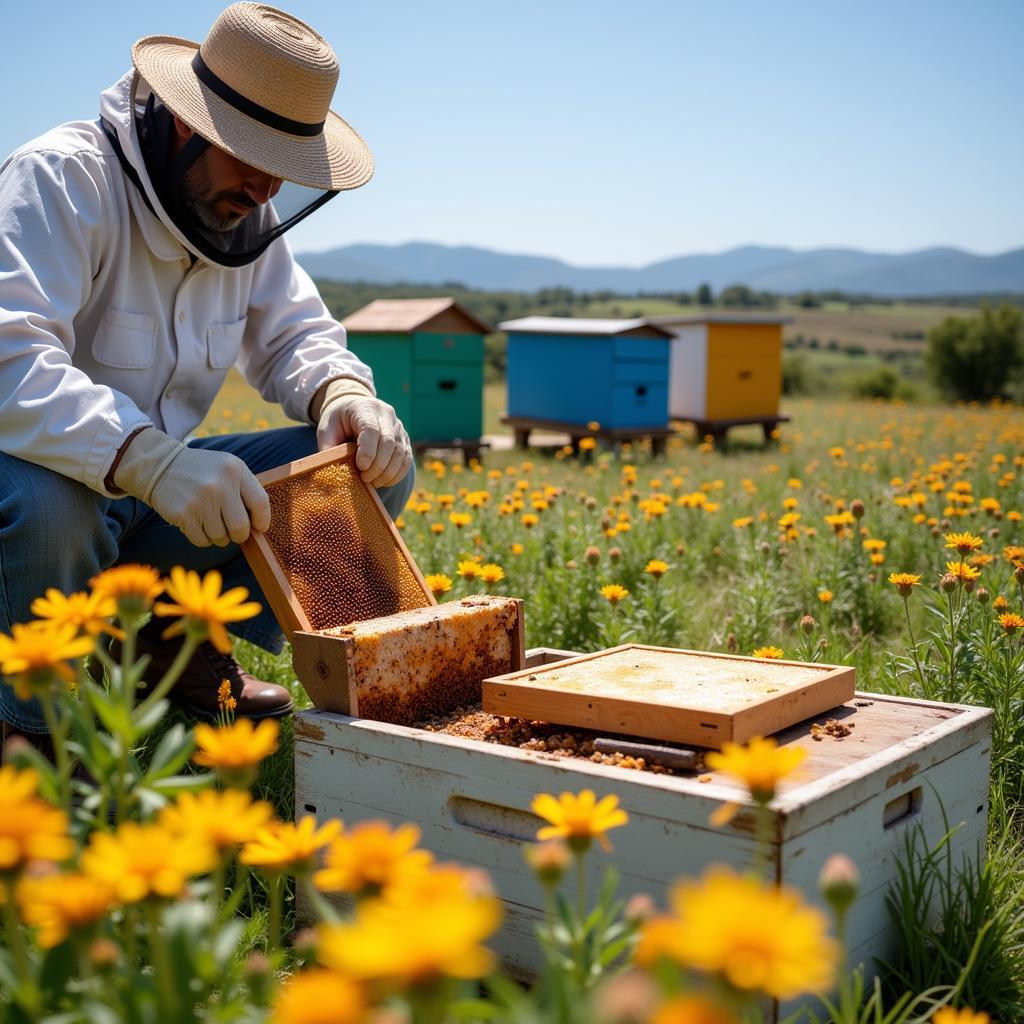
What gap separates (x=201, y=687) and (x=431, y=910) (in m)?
2.38

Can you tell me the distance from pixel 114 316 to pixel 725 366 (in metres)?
8.76

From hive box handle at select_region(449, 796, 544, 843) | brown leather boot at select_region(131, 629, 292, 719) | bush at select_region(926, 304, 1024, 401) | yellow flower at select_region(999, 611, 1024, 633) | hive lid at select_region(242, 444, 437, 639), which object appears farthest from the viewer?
bush at select_region(926, 304, 1024, 401)

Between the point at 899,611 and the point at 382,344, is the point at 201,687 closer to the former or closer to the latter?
the point at 899,611

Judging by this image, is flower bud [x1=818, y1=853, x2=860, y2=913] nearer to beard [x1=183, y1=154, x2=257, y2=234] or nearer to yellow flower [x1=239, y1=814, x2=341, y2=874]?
yellow flower [x1=239, y1=814, x2=341, y2=874]

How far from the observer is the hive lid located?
2.25 m

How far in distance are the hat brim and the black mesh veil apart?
0.07 m

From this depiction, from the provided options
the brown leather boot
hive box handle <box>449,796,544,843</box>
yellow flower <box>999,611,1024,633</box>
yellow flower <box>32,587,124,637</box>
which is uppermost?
yellow flower <box>32,587,124,637</box>

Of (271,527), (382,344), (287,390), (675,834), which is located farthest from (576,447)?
(675,834)

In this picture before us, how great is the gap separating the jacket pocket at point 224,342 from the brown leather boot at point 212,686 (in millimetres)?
765

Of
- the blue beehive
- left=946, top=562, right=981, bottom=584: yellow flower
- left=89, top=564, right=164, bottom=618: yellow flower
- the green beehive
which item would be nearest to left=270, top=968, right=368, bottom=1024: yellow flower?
left=89, top=564, right=164, bottom=618: yellow flower

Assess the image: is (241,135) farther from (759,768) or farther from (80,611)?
(759,768)

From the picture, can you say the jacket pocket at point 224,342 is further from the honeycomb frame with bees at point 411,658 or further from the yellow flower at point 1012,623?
the yellow flower at point 1012,623

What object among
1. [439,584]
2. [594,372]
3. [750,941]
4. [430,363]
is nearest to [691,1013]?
[750,941]

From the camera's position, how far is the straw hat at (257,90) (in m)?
2.44
